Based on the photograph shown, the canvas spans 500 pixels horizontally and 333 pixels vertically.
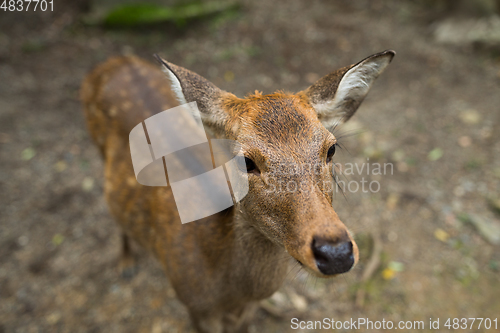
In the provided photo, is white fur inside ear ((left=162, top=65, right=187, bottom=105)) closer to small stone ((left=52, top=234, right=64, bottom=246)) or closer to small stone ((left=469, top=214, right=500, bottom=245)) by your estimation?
small stone ((left=52, top=234, right=64, bottom=246))

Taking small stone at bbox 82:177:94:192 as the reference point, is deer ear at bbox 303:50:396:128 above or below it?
above

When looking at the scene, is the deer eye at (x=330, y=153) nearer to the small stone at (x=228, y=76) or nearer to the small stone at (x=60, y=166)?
the small stone at (x=60, y=166)

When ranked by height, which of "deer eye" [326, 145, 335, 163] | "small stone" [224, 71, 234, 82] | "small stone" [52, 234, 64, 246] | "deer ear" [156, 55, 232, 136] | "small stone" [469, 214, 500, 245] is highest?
"small stone" [224, 71, 234, 82]

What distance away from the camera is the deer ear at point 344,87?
78.3 inches

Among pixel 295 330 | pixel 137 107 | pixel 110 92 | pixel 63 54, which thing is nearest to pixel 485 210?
pixel 295 330

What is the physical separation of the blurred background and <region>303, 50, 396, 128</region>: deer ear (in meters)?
0.32

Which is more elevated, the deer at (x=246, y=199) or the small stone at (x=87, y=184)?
the deer at (x=246, y=199)

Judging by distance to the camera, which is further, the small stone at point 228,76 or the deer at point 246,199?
the small stone at point 228,76

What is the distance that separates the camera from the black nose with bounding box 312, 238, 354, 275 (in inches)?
58.0

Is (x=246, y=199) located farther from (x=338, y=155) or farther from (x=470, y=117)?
(x=470, y=117)

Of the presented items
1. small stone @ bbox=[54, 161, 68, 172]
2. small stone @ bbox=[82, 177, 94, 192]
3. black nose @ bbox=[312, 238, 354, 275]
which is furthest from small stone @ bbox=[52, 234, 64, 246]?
black nose @ bbox=[312, 238, 354, 275]

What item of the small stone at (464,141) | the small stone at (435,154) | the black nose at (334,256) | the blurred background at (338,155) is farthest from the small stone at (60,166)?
the small stone at (464,141)

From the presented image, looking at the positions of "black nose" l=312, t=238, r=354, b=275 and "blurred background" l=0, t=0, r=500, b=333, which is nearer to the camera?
"black nose" l=312, t=238, r=354, b=275

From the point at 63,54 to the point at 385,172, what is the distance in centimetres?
652
